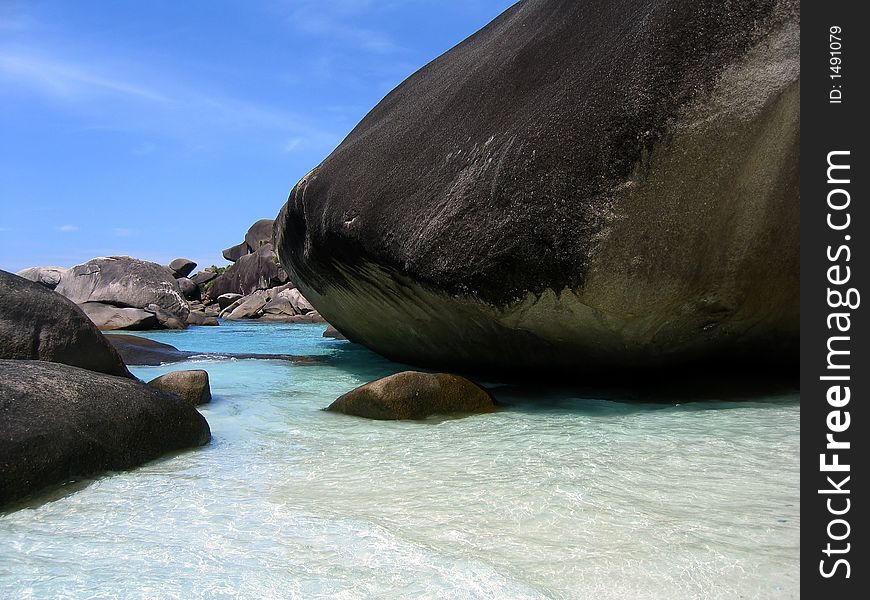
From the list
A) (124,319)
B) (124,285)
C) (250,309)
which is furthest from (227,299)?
(124,319)

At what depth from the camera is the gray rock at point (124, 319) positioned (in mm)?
17031

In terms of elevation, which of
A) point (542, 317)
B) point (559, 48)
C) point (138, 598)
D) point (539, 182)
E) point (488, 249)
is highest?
point (559, 48)

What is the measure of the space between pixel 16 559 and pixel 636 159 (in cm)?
323

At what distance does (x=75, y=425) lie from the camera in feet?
10.1

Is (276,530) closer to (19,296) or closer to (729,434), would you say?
(729,434)

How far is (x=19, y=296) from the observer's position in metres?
5.10

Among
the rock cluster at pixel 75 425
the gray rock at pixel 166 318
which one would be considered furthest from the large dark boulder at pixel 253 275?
the rock cluster at pixel 75 425

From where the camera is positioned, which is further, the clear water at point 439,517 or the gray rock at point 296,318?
the gray rock at point 296,318

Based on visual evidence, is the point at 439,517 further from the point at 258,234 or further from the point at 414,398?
the point at 258,234

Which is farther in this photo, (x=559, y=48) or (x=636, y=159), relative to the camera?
(x=559, y=48)

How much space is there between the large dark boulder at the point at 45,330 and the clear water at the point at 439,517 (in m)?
1.80

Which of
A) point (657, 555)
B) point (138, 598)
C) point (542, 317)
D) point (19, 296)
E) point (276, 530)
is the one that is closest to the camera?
point (138, 598)

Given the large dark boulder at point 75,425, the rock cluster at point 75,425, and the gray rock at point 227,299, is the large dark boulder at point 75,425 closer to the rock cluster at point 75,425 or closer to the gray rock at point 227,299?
the rock cluster at point 75,425

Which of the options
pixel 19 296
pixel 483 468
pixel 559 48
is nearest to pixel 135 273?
pixel 19 296
